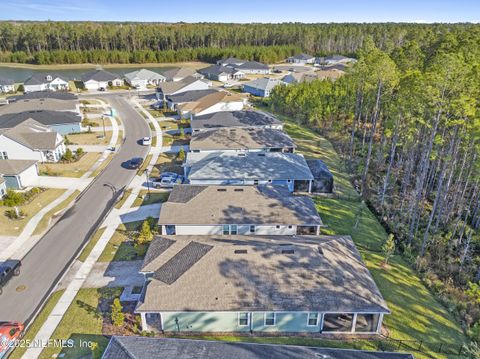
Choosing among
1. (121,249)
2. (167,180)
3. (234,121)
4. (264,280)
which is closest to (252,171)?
(167,180)

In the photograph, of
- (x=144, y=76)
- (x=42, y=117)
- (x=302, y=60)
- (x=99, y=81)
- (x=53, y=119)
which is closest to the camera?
(x=42, y=117)

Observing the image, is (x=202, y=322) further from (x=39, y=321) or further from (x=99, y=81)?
(x=99, y=81)

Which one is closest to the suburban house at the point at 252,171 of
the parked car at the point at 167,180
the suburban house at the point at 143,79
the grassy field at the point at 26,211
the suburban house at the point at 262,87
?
the parked car at the point at 167,180

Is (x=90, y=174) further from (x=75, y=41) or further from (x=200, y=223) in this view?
(x=75, y=41)

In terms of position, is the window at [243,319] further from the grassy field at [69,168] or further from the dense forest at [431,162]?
the grassy field at [69,168]

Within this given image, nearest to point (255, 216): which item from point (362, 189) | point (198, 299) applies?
point (198, 299)

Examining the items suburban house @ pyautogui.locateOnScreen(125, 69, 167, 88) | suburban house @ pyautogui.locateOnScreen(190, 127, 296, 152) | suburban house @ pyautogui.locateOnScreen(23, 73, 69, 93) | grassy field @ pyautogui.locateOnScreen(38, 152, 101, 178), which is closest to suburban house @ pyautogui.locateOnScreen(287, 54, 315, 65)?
suburban house @ pyautogui.locateOnScreen(125, 69, 167, 88)

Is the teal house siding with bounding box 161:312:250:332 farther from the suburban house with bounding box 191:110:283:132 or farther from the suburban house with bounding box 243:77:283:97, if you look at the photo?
the suburban house with bounding box 243:77:283:97
